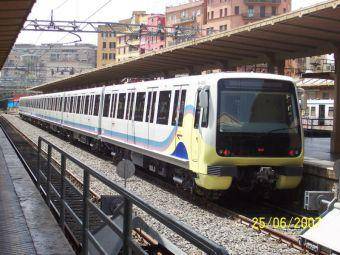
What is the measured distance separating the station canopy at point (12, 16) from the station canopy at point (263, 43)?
17.9 feet

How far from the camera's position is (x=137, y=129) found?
51.3 feet

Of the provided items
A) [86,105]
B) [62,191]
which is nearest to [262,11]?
[86,105]

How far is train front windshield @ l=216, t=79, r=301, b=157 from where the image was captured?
1095 cm

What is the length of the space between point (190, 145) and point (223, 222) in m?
2.10

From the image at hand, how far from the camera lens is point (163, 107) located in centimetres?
1356

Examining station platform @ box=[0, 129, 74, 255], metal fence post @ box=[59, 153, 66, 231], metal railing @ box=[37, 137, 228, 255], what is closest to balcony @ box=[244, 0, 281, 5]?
station platform @ box=[0, 129, 74, 255]

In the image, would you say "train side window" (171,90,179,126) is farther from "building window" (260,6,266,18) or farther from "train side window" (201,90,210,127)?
"building window" (260,6,266,18)

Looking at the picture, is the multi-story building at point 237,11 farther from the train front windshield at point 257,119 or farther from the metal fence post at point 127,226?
the metal fence post at point 127,226

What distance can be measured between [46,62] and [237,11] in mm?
40127

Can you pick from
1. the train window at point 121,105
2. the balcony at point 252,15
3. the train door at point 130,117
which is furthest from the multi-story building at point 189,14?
the train door at point 130,117

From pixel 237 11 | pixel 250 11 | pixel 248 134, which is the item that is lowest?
pixel 248 134

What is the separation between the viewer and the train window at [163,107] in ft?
43.4

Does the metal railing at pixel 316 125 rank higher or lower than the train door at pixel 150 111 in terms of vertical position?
lower
